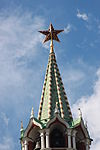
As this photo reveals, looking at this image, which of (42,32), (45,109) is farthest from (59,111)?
(42,32)

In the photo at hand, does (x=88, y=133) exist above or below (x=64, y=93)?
below

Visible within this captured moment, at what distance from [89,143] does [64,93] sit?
4.81 meters

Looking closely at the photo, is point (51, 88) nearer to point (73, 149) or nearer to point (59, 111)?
point (59, 111)

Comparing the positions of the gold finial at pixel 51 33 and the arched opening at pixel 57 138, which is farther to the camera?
the gold finial at pixel 51 33

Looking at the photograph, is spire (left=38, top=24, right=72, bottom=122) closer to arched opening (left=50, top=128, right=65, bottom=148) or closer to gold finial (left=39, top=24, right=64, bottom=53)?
arched opening (left=50, top=128, right=65, bottom=148)

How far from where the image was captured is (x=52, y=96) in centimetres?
4481

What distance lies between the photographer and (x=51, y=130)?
42281 millimetres

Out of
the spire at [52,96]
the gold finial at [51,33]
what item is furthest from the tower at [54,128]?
the gold finial at [51,33]

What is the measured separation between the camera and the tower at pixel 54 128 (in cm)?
4156

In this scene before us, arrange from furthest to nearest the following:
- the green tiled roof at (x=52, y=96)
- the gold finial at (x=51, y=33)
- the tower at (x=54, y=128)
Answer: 1. the gold finial at (x=51, y=33)
2. the green tiled roof at (x=52, y=96)
3. the tower at (x=54, y=128)

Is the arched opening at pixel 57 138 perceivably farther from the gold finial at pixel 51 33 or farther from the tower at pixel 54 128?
the gold finial at pixel 51 33

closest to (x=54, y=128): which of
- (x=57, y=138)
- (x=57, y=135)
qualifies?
(x=57, y=135)

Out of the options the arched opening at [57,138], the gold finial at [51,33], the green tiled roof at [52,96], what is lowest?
the arched opening at [57,138]

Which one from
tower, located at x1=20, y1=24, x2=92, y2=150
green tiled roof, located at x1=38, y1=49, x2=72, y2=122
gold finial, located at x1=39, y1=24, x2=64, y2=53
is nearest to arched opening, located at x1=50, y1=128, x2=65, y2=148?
tower, located at x1=20, y1=24, x2=92, y2=150
